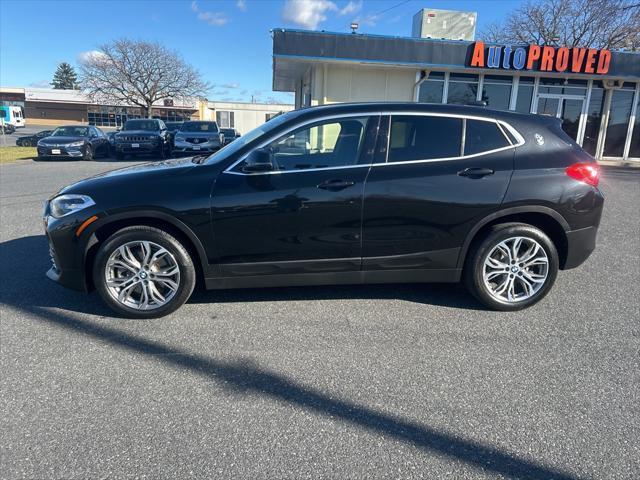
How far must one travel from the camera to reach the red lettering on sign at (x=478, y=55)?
14188mm

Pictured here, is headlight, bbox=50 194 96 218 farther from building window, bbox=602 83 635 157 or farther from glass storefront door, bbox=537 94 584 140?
building window, bbox=602 83 635 157

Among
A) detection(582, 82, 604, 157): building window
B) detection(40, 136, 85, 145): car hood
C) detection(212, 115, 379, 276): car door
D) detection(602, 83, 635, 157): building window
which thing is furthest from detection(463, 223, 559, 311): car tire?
detection(40, 136, 85, 145): car hood

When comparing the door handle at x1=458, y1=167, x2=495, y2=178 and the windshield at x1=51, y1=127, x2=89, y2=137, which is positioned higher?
the windshield at x1=51, y1=127, x2=89, y2=137

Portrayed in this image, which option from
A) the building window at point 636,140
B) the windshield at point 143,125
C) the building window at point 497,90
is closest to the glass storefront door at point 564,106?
the building window at point 497,90

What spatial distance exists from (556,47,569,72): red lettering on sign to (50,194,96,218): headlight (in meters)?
15.9

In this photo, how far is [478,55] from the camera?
563 inches

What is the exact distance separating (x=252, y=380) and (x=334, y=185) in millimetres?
1646

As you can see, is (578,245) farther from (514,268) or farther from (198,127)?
(198,127)

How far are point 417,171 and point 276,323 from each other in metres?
1.75

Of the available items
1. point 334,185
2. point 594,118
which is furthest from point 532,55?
point 334,185

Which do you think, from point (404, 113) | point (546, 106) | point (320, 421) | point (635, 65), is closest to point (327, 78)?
point (546, 106)

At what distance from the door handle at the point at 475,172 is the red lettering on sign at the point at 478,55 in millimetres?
12557

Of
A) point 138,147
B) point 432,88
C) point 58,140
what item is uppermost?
point 432,88

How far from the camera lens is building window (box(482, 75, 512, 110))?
15797 millimetres
